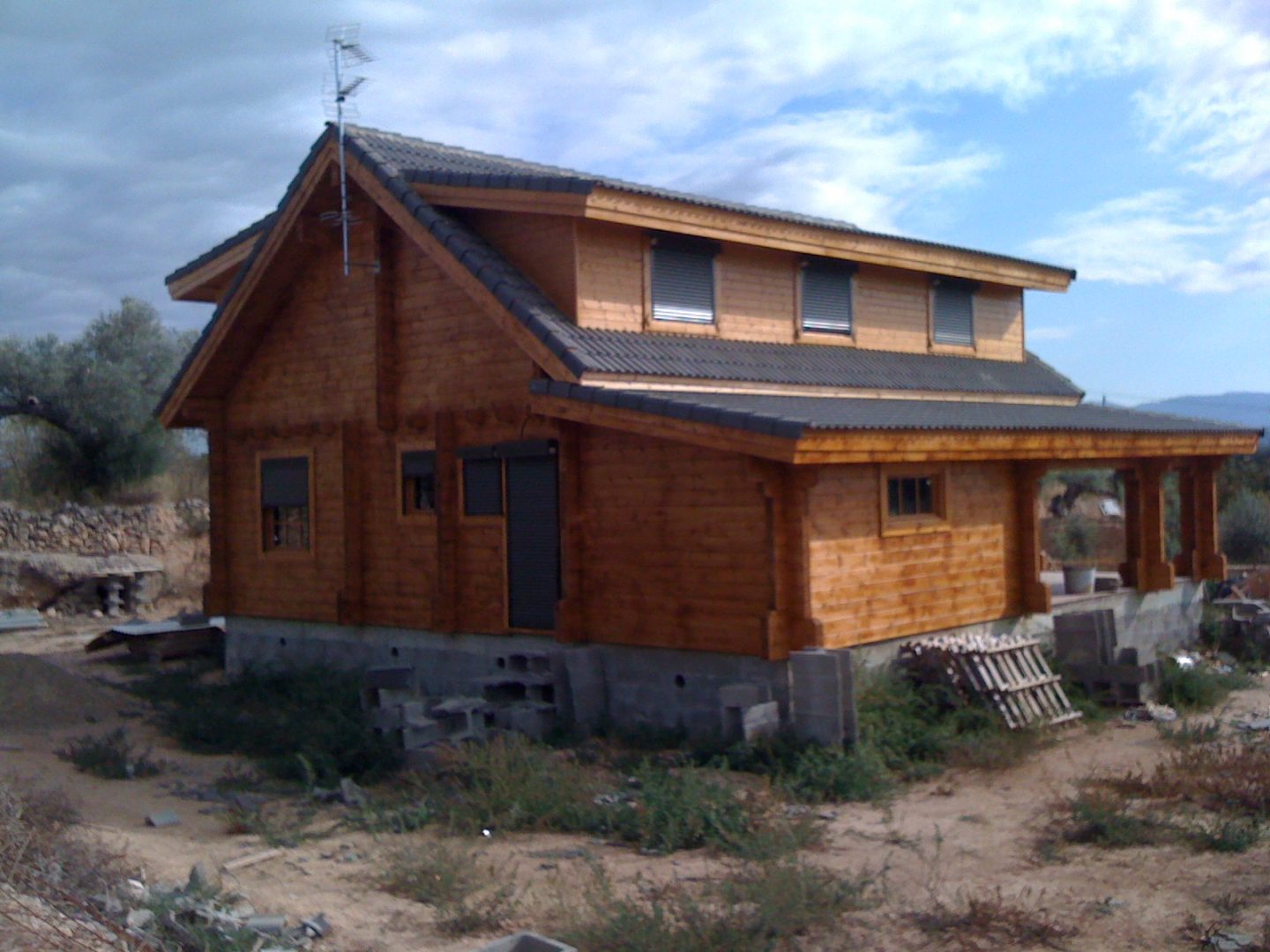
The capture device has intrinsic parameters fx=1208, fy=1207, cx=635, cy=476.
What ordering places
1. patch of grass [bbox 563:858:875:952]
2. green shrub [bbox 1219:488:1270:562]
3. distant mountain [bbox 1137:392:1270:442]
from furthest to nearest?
distant mountain [bbox 1137:392:1270:442], green shrub [bbox 1219:488:1270:562], patch of grass [bbox 563:858:875:952]

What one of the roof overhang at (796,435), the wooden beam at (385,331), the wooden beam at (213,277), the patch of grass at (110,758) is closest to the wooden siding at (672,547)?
the roof overhang at (796,435)

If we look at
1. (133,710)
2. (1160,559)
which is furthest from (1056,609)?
(133,710)

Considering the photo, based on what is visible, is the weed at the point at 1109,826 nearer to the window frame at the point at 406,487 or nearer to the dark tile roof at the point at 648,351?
the dark tile roof at the point at 648,351

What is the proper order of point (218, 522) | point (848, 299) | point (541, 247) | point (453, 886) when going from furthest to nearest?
point (218, 522) < point (848, 299) < point (541, 247) < point (453, 886)

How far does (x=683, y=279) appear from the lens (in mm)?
14766

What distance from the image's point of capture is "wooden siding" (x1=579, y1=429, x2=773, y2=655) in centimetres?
1183

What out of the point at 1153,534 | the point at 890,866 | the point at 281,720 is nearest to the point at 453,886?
the point at 890,866

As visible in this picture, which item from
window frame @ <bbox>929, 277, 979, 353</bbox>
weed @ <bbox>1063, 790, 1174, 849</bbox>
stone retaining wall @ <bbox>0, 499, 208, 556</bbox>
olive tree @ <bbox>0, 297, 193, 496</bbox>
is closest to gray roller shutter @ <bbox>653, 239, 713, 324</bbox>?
window frame @ <bbox>929, 277, 979, 353</bbox>

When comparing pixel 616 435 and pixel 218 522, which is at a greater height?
pixel 616 435

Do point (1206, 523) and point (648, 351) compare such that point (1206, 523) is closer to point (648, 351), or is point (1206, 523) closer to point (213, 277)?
point (648, 351)

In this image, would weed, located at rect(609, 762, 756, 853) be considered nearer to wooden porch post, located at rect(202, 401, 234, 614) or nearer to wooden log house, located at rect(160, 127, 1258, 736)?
wooden log house, located at rect(160, 127, 1258, 736)

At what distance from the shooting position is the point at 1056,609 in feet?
51.7

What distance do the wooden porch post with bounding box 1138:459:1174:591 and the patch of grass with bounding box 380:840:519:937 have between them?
11815 millimetres

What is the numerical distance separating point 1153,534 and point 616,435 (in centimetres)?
862
